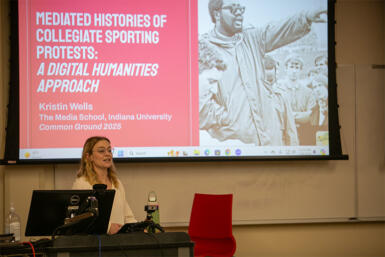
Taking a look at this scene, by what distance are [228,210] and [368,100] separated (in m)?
2.04

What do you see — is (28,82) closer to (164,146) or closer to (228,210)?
(164,146)

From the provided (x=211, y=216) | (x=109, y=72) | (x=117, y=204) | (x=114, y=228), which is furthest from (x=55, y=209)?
(x=109, y=72)

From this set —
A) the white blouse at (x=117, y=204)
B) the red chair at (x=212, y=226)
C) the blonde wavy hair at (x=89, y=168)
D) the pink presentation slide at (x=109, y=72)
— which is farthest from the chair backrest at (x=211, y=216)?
the blonde wavy hair at (x=89, y=168)

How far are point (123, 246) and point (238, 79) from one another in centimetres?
322

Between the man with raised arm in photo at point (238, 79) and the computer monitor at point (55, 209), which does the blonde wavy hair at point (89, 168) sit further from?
the man with raised arm in photo at point (238, 79)

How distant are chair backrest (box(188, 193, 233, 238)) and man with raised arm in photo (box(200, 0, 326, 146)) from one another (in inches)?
26.5

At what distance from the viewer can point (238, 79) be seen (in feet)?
15.4

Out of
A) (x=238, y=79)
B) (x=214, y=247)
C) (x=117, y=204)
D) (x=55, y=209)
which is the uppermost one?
(x=238, y=79)

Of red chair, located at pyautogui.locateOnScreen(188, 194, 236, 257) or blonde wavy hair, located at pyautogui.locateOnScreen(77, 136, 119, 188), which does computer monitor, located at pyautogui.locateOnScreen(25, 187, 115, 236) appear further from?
red chair, located at pyautogui.locateOnScreen(188, 194, 236, 257)

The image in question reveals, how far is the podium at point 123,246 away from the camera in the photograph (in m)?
1.67

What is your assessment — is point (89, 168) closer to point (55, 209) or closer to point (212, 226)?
point (55, 209)

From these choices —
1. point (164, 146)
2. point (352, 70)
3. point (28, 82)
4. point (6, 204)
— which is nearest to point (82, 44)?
point (28, 82)

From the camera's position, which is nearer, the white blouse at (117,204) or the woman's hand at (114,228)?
the woman's hand at (114,228)

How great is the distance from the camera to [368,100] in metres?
5.00
